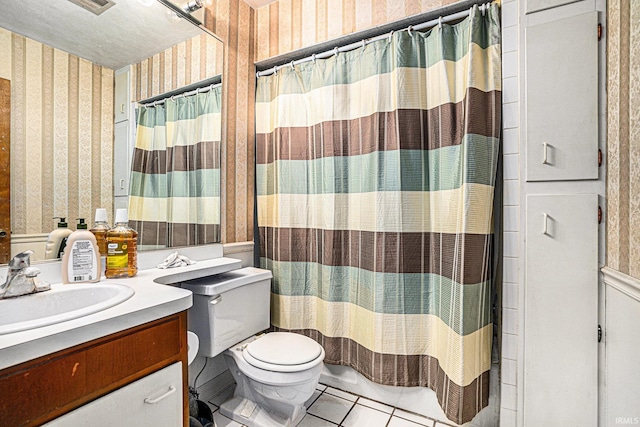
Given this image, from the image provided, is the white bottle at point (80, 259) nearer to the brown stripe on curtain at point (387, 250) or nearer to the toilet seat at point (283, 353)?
the toilet seat at point (283, 353)

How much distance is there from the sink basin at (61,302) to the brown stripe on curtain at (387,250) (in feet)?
3.24

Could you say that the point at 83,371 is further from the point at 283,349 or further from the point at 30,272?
the point at 283,349

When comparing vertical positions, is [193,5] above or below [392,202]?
above

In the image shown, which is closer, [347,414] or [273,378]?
[273,378]

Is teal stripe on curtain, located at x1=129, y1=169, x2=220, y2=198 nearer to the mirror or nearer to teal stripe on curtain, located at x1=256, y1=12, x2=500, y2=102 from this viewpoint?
the mirror

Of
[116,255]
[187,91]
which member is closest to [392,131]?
[187,91]

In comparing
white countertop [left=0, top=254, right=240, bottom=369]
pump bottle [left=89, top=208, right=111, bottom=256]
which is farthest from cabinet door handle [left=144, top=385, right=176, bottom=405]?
pump bottle [left=89, top=208, right=111, bottom=256]

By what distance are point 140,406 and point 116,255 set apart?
588mm

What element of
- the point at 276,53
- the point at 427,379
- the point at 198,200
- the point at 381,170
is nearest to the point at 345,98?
the point at 381,170

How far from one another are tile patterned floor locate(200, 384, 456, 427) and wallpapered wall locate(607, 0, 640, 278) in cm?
114

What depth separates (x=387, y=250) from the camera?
1.53 m

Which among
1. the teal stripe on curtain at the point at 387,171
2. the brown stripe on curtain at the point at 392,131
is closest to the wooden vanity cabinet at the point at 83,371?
the teal stripe on curtain at the point at 387,171

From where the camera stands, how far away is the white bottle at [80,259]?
1.03m

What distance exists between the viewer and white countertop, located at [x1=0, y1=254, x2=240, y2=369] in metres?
0.59
